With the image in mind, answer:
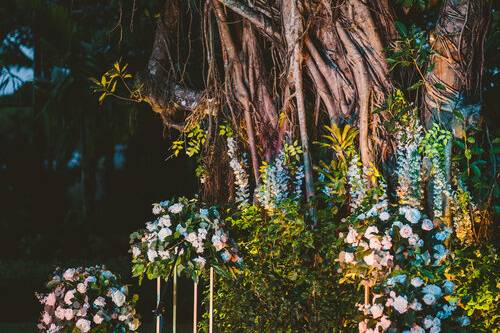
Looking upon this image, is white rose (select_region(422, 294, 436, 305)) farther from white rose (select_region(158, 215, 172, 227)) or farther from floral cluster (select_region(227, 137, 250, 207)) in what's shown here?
floral cluster (select_region(227, 137, 250, 207))

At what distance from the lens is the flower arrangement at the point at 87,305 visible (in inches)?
167

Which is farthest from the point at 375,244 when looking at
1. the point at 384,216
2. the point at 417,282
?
the point at 417,282

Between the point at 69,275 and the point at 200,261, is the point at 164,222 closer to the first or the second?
the point at 200,261

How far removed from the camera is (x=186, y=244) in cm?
428

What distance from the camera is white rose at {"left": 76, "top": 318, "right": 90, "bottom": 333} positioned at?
4160mm

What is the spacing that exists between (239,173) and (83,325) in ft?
5.67

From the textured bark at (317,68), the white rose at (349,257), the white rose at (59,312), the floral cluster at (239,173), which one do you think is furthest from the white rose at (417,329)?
the white rose at (59,312)

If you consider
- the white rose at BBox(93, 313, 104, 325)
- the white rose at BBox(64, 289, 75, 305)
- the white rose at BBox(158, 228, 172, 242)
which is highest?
the white rose at BBox(158, 228, 172, 242)

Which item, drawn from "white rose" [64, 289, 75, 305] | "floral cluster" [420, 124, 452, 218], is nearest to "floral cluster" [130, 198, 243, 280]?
"white rose" [64, 289, 75, 305]

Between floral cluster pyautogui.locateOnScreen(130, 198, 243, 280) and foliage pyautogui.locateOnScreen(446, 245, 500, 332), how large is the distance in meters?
1.42

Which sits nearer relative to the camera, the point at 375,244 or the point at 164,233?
the point at 375,244

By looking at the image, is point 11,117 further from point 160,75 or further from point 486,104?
point 486,104

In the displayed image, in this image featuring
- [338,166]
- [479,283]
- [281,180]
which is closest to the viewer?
[479,283]

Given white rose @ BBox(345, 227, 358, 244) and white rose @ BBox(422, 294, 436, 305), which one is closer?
white rose @ BBox(422, 294, 436, 305)
